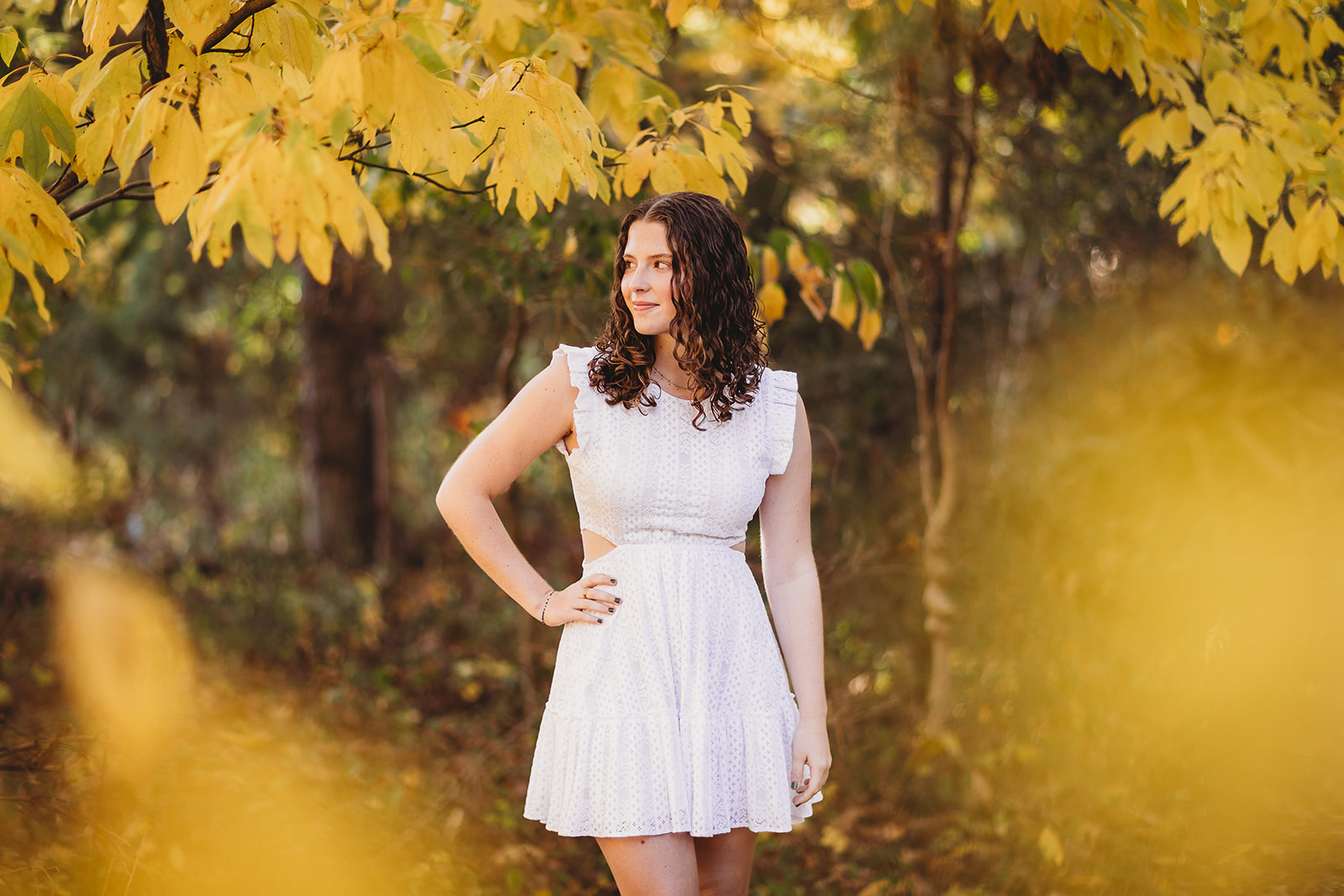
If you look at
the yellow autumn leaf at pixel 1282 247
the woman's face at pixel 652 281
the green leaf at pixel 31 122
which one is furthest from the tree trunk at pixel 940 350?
the green leaf at pixel 31 122

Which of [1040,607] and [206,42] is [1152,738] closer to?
[1040,607]

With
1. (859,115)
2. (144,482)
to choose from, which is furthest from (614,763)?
(144,482)

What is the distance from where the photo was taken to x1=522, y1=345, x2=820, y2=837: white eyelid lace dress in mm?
1916

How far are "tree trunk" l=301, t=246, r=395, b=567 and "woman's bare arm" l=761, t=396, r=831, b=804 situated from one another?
530 centimetres

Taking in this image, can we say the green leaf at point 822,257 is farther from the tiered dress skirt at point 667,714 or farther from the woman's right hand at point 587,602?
the woman's right hand at point 587,602

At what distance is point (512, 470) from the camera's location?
202cm

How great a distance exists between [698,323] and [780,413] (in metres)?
0.28

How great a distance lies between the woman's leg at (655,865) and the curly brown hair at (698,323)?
816mm

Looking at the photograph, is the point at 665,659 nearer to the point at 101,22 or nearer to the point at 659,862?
the point at 659,862

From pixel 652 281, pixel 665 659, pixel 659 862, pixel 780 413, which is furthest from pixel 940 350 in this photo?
pixel 659 862

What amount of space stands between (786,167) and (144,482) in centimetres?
701

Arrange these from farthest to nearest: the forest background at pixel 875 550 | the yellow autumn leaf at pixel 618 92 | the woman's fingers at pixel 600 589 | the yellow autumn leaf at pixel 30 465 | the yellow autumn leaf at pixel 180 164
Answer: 1. the yellow autumn leaf at pixel 30 465
2. the forest background at pixel 875 550
3. the yellow autumn leaf at pixel 618 92
4. the woman's fingers at pixel 600 589
5. the yellow autumn leaf at pixel 180 164

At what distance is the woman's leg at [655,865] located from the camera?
190 centimetres

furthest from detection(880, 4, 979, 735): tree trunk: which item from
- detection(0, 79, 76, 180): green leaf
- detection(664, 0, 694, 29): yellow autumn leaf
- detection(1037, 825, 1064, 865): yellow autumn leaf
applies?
detection(0, 79, 76, 180): green leaf
